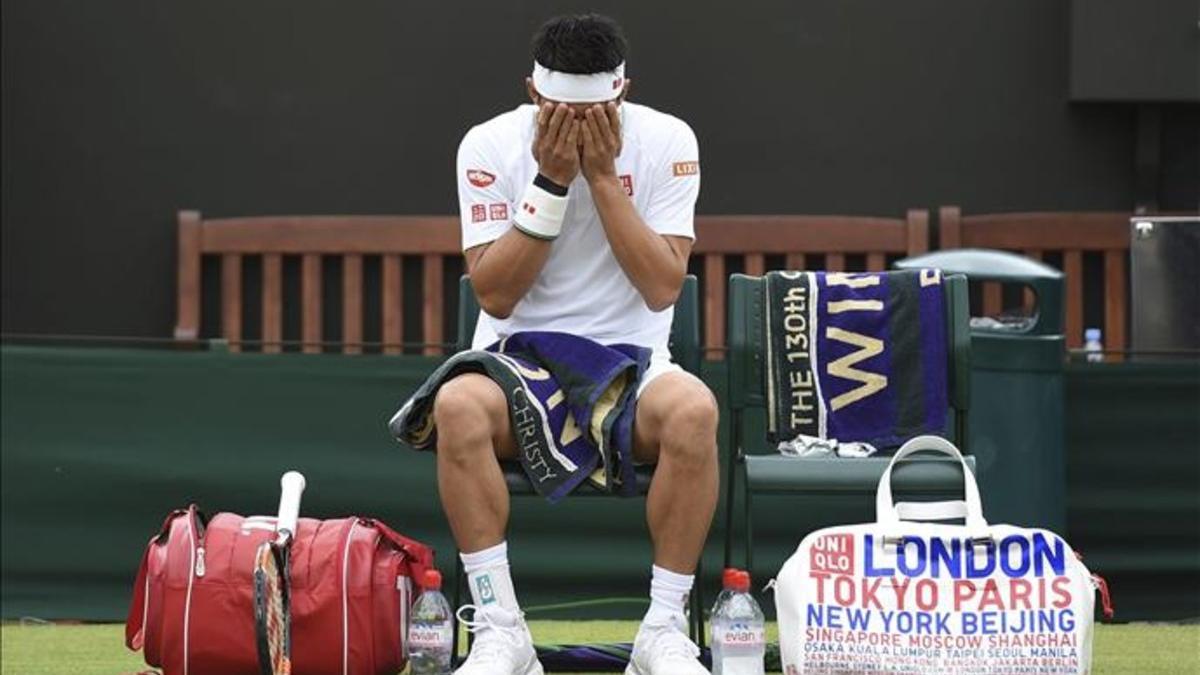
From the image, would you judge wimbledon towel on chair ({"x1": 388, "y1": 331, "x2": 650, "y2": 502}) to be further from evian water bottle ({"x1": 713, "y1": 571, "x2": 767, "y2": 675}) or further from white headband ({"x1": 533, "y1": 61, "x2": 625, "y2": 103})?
white headband ({"x1": 533, "y1": 61, "x2": 625, "y2": 103})

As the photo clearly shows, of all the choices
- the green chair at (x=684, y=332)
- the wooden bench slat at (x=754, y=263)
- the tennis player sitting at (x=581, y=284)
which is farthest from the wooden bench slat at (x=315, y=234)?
the tennis player sitting at (x=581, y=284)

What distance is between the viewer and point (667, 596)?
16.7ft

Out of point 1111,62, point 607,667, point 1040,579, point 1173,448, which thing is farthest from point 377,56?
point 1040,579

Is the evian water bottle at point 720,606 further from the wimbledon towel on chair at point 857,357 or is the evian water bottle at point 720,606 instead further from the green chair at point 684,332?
the wimbledon towel on chair at point 857,357

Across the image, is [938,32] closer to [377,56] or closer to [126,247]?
[377,56]

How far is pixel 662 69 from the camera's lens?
9.24 m

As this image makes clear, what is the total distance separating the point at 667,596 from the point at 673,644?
0.10 metres

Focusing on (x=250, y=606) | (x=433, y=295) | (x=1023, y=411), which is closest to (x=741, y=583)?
(x=250, y=606)

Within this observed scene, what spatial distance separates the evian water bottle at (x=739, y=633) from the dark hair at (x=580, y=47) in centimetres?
110

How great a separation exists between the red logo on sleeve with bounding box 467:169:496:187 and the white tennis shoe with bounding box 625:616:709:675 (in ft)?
3.37

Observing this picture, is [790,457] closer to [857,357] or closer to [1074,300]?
[857,357]

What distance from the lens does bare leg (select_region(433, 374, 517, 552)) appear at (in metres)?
5.06

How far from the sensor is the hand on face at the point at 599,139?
5266mm

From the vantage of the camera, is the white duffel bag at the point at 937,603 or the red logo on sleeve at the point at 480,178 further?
the red logo on sleeve at the point at 480,178
